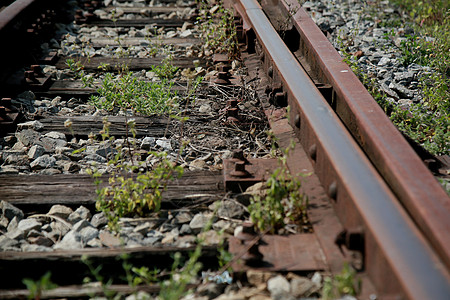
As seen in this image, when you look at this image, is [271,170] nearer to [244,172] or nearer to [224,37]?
[244,172]

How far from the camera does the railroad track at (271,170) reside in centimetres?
215

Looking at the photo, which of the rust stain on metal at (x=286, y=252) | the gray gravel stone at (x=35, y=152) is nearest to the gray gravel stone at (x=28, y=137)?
the gray gravel stone at (x=35, y=152)

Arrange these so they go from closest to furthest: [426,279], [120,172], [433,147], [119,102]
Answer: [426,279] → [120,172] → [433,147] → [119,102]

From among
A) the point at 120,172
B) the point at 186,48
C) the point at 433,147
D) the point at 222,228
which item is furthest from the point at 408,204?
the point at 186,48

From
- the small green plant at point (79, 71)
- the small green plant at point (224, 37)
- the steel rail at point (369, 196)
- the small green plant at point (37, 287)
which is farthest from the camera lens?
the small green plant at point (224, 37)

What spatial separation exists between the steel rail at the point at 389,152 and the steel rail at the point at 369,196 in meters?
0.13

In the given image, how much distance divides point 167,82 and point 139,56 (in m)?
0.89

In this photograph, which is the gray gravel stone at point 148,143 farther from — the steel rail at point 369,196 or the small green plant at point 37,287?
the small green plant at point 37,287

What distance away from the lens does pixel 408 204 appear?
7.88ft

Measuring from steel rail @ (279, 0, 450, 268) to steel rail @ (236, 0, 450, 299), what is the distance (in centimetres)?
13

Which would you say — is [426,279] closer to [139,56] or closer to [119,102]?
[119,102]

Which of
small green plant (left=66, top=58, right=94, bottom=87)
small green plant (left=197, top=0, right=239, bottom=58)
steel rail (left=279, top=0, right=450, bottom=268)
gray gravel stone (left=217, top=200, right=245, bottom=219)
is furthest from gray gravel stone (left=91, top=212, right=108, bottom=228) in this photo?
small green plant (left=197, top=0, right=239, bottom=58)

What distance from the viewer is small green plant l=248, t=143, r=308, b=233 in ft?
8.82

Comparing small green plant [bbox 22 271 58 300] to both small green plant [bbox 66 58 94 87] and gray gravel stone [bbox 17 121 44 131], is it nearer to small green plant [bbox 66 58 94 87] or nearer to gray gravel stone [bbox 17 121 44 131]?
gray gravel stone [bbox 17 121 44 131]
